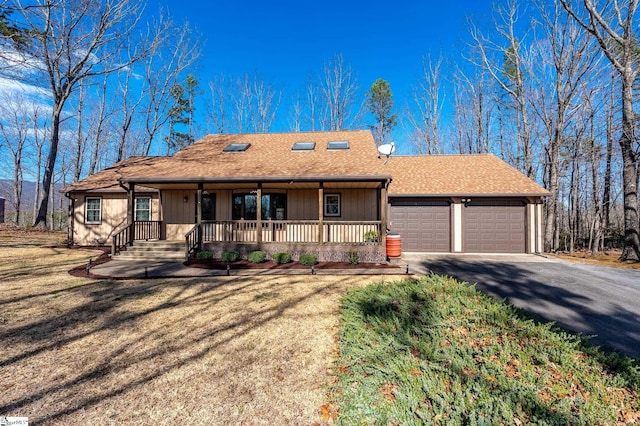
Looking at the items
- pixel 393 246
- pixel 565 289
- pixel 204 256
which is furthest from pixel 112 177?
pixel 565 289

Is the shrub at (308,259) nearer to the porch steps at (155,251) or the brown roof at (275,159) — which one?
the brown roof at (275,159)

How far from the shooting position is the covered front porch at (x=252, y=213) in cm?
980

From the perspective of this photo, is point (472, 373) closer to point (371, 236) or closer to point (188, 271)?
point (371, 236)

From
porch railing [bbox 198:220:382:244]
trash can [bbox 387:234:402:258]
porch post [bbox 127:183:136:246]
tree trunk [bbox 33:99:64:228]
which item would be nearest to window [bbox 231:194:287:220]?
porch railing [bbox 198:220:382:244]

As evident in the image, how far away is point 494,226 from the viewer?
38.3ft

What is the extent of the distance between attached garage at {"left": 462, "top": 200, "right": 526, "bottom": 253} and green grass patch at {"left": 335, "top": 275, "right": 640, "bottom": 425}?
846 cm

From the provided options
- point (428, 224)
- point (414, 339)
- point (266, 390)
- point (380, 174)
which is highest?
point (380, 174)

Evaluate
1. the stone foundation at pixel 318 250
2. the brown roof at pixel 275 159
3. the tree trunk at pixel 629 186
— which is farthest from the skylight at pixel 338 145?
the tree trunk at pixel 629 186

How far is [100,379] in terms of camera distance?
2.89 meters

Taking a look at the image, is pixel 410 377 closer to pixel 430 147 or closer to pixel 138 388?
pixel 138 388

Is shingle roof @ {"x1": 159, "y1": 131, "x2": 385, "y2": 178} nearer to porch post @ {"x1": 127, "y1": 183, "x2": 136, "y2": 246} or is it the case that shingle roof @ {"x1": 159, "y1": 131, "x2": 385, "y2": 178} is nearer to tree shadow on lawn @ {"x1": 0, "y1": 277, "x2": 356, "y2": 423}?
porch post @ {"x1": 127, "y1": 183, "x2": 136, "y2": 246}

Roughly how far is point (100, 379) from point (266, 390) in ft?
5.95

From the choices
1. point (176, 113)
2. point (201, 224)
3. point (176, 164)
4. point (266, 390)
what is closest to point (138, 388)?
point (266, 390)

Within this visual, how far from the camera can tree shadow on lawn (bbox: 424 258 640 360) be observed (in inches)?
155
